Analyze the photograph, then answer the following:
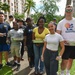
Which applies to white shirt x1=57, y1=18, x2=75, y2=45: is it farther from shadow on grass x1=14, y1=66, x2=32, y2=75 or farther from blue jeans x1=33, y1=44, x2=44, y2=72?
shadow on grass x1=14, y1=66, x2=32, y2=75

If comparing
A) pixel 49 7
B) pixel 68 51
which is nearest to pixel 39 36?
pixel 68 51

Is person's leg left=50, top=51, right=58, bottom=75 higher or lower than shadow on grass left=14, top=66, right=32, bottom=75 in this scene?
higher

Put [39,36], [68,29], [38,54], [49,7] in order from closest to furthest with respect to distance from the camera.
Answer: [68,29] → [39,36] → [38,54] → [49,7]

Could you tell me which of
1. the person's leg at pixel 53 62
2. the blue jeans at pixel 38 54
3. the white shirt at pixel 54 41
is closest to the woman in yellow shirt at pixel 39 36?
the blue jeans at pixel 38 54

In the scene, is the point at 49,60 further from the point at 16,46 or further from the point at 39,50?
the point at 16,46

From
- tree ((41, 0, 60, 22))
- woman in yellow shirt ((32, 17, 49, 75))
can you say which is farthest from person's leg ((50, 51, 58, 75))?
tree ((41, 0, 60, 22))

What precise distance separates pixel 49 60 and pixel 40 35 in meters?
1.33

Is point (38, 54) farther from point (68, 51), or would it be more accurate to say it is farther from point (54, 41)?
point (54, 41)

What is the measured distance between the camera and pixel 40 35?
6672 mm

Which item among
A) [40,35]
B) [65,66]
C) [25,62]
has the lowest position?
[25,62]

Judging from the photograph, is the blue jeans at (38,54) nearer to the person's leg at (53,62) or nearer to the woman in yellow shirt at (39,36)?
the woman in yellow shirt at (39,36)

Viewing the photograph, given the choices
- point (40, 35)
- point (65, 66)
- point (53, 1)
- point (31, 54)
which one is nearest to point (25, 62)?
point (31, 54)

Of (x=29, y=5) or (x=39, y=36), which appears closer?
(x=39, y=36)

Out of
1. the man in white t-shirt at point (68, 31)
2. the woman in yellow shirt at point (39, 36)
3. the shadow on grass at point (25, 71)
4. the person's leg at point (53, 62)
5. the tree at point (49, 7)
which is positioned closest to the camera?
the person's leg at point (53, 62)
